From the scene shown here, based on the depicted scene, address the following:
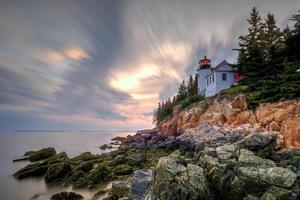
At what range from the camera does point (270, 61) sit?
28016mm

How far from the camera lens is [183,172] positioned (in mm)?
9727

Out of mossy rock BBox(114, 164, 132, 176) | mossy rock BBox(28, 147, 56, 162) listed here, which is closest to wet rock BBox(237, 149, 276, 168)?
mossy rock BBox(114, 164, 132, 176)

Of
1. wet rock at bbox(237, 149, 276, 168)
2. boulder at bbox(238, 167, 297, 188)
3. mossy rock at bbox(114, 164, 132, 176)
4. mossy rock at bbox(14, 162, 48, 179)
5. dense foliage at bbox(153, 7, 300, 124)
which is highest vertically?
dense foliage at bbox(153, 7, 300, 124)

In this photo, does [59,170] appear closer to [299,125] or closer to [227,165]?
[227,165]

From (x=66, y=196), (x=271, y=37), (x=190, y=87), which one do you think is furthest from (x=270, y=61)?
(x=190, y=87)

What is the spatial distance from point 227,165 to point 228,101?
21.1 m

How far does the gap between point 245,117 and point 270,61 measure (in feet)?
30.1

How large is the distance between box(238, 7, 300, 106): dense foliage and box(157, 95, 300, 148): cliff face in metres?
1.29

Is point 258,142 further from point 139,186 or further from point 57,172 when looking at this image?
point 57,172

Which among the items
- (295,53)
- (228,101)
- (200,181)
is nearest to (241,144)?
(200,181)

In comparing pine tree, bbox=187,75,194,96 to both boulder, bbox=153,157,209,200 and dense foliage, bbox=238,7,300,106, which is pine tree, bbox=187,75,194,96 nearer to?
dense foliage, bbox=238,7,300,106

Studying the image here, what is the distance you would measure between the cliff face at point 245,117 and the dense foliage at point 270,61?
1.29m

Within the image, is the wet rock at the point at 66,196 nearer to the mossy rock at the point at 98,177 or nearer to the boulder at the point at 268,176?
the mossy rock at the point at 98,177

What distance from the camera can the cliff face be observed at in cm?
1827
